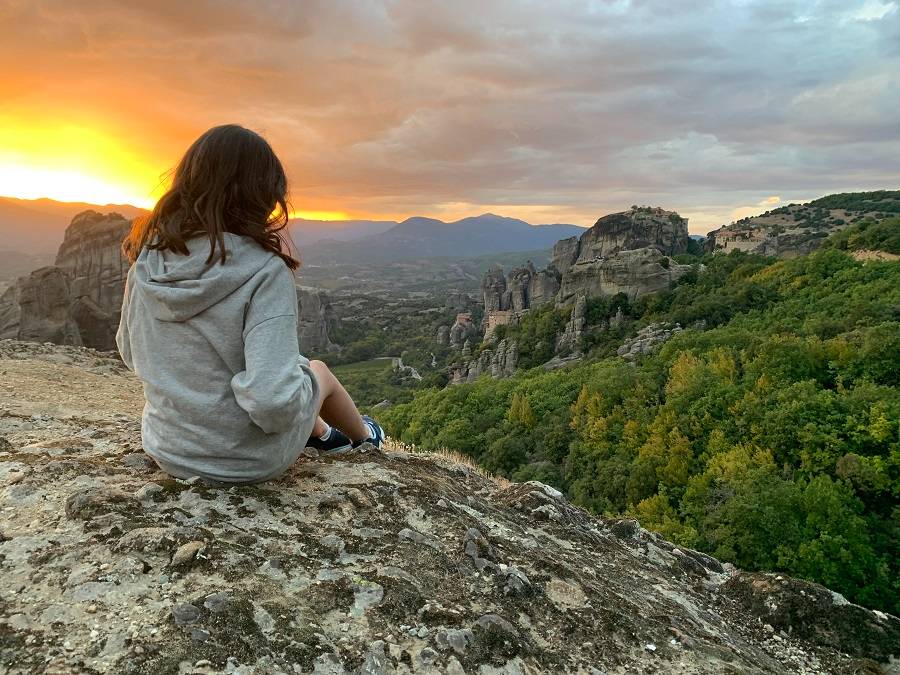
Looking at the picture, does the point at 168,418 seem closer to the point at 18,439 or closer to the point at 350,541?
the point at 350,541

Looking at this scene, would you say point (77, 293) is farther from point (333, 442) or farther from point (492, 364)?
point (333, 442)

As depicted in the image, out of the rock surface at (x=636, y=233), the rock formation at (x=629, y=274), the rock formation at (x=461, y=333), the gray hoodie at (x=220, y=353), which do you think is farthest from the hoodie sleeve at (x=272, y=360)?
the rock formation at (x=461, y=333)

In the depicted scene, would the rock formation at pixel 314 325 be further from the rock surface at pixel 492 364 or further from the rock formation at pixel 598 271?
the rock surface at pixel 492 364

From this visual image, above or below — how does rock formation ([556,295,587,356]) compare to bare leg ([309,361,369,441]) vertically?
below

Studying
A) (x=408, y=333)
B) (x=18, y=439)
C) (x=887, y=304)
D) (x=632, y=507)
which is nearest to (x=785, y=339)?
(x=887, y=304)

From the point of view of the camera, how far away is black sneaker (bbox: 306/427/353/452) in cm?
414

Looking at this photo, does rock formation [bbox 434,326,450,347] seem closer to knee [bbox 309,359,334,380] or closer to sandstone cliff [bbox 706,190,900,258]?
sandstone cliff [bbox 706,190,900,258]

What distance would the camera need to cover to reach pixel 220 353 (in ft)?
10.2

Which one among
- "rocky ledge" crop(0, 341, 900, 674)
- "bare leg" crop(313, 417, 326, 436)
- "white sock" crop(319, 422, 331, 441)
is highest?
"bare leg" crop(313, 417, 326, 436)

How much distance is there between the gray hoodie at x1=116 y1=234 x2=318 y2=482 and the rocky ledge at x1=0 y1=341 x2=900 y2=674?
1.50 ft

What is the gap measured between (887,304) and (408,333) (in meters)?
81.7

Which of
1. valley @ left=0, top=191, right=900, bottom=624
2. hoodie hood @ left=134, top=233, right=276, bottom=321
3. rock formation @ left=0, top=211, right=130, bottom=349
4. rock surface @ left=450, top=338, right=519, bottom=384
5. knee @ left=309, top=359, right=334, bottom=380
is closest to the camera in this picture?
hoodie hood @ left=134, top=233, right=276, bottom=321

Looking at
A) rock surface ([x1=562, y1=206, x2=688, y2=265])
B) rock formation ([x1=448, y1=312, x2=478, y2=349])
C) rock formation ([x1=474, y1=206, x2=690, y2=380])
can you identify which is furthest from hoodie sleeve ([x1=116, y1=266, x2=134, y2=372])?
rock formation ([x1=448, y1=312, x2=478, y2=349])

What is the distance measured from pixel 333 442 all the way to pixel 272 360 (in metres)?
1.45
